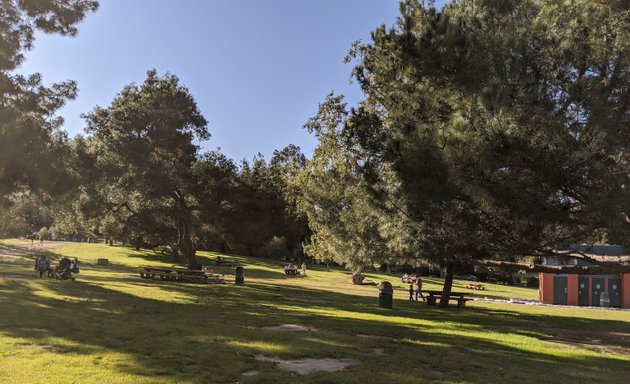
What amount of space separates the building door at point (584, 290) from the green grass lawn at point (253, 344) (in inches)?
746

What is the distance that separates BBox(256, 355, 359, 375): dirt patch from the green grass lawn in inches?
9.3

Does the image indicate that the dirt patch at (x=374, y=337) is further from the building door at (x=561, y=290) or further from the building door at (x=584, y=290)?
the building door at (x=584, y=290)

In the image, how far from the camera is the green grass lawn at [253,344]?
7.78 metres

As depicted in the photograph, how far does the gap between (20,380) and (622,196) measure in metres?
11.2

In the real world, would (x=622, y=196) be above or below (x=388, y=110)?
below

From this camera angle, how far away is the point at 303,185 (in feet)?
137

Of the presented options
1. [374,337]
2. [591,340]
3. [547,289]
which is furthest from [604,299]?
[374,337]

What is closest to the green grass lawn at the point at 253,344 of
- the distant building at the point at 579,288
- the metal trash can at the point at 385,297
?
the metal trash can at the point at 385,297

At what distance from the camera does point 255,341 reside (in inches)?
420

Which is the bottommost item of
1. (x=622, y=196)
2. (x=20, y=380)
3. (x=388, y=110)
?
(x=20, y=380)

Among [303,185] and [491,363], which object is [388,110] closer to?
[491,363]

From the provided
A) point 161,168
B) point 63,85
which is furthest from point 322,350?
point 161,168

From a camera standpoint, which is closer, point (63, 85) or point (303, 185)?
point (63, 85)

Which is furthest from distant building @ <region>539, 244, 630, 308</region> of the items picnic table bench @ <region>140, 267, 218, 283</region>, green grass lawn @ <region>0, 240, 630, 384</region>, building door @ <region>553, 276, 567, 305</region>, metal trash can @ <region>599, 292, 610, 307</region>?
picnic table bench @ <region>140, 267, 218, 283</region>
